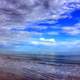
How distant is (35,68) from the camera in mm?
1307

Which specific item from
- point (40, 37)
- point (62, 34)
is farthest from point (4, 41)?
point (62, 34)

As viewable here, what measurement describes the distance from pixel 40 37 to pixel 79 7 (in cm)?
32

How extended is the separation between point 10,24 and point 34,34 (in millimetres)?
186

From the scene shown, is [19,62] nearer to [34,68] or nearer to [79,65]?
[34,68]

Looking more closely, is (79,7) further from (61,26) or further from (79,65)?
(79,65)

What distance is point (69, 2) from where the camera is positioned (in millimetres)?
1278

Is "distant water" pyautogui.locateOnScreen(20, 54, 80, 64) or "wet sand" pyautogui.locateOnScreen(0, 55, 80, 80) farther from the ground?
"distant water" pyautogui.locateOnScreen(20, 54, 80, 64)

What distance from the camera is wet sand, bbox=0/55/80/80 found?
4.16ft

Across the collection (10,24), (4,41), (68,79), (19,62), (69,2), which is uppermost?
(69,2)

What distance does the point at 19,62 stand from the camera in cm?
133

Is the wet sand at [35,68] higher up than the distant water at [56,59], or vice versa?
the distant water at [56,59]

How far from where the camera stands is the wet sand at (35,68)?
49.9 inches

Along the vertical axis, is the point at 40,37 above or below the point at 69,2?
below

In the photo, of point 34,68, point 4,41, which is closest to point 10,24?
point 4,41
